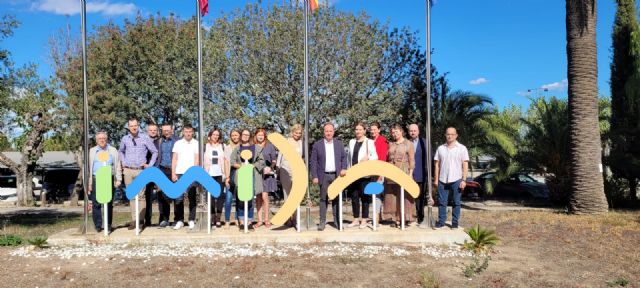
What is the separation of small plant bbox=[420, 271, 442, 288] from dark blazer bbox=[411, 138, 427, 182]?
2.89 metres

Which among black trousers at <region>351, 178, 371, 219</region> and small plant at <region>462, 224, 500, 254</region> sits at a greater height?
black trousers at <region>351, 178, 371, 219</region>

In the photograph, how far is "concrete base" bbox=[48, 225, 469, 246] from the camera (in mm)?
7992

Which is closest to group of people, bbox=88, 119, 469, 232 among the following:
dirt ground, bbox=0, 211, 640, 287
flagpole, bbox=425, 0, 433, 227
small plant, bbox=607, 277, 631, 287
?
flagpole, bbox=425, 0, 433, 227

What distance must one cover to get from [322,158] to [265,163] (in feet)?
3.18

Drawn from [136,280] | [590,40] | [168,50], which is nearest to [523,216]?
[590,40]

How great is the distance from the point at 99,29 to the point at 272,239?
19.9 m

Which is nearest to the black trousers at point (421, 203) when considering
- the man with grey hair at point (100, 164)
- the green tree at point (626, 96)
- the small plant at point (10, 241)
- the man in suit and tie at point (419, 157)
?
the man in suit and tie at point (419, 157)

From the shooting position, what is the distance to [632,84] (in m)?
15.0

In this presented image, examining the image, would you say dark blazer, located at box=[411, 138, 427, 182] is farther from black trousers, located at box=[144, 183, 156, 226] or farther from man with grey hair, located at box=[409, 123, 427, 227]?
black trousers, located at box=[144, 183, 156, 226]

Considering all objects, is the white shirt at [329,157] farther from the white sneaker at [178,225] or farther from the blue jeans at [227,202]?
the white sneaker at [178,225]

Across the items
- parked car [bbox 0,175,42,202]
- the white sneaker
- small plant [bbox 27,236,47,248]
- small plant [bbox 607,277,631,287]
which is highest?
the white sneaker

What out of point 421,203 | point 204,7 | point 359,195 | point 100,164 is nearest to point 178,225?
point 100,164

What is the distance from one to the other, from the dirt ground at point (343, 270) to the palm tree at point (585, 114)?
13.9 ft

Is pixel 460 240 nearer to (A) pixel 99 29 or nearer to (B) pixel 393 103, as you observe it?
(B) pixel 393 103
